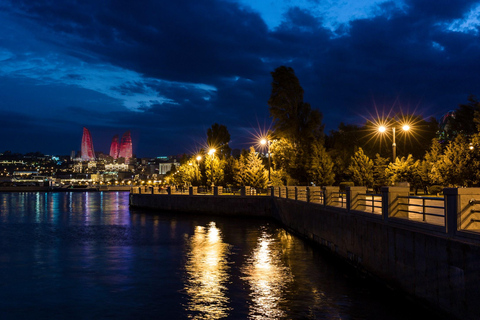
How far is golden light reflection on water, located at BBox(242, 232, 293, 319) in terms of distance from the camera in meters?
17.4

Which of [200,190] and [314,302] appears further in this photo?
[200,190]

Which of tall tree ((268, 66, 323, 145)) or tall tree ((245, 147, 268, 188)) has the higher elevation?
tall tree ((268, 66, 323, 145))

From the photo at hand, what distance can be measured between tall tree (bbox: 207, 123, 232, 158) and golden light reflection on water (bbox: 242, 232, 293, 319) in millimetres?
62207

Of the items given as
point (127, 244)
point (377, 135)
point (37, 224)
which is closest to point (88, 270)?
point (127, 244)

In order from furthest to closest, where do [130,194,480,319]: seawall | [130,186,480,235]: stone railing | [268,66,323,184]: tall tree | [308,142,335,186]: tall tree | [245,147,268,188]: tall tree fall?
[245,147,268,188]: tall tree, [268,66,323,184]: tall tree, [308,142,335,186]: tall tree, [130,186,480,235]: stone railing, [130,194,480,319]: seawall

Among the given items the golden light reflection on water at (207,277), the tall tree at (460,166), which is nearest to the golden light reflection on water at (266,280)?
the golden light reflection on water at (207,277)

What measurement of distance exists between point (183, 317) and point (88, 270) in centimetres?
1100

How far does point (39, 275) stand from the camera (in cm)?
2508

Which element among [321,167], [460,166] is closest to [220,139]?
[321,167]

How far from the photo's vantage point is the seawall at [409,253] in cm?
1238

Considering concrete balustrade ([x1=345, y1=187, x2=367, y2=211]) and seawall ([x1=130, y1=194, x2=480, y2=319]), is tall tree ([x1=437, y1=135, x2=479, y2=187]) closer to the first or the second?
seawall ([x1=130, y1=194, x2=480, y2=319])

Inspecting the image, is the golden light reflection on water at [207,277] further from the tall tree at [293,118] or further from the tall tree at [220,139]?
the tall tree at [220,139]

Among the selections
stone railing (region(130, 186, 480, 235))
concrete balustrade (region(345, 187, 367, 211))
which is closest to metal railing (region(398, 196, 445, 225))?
stone railing (region(130, 186, 480, 235))

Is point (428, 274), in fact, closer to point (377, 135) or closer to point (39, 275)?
point (39, 275)
